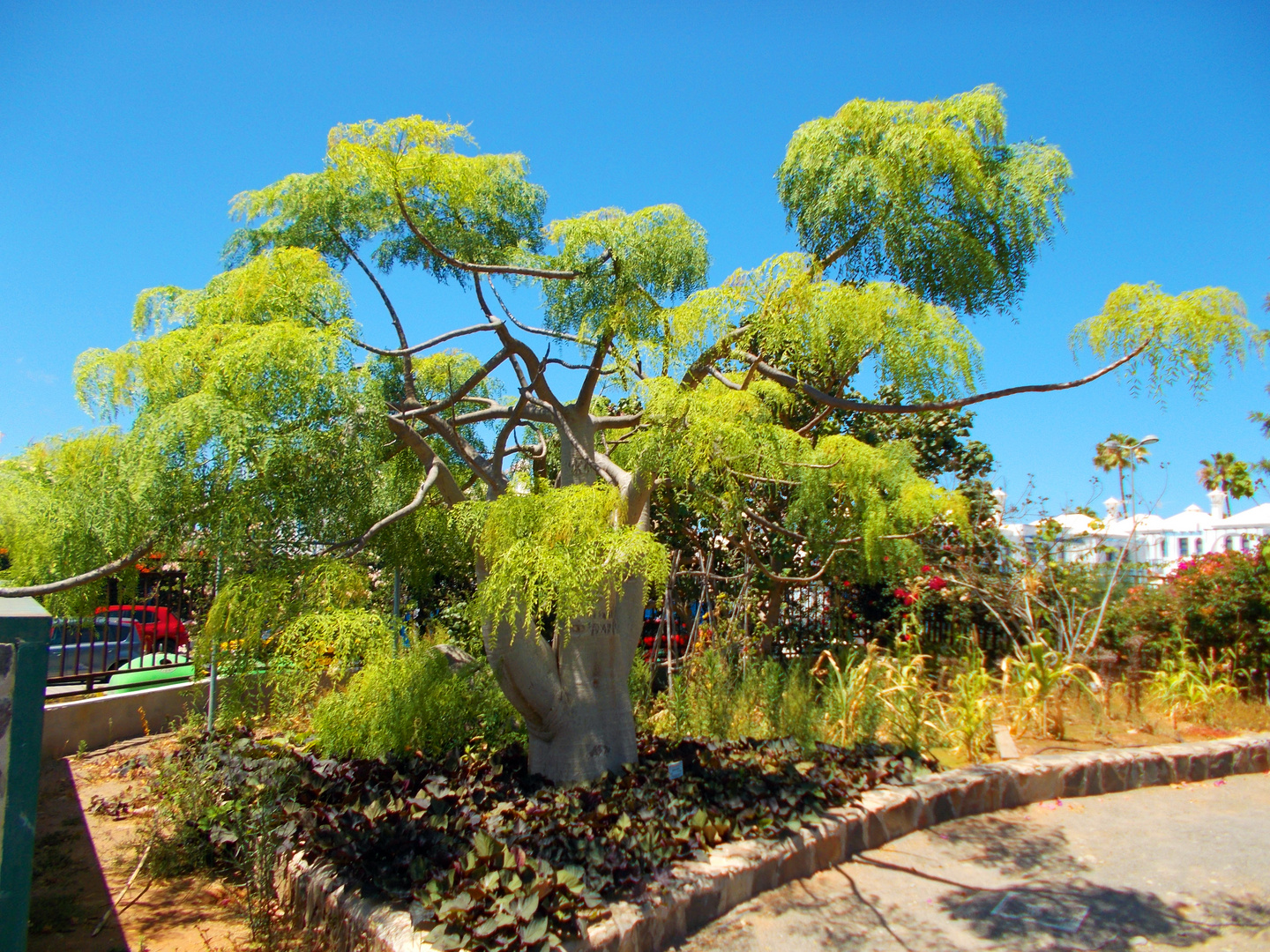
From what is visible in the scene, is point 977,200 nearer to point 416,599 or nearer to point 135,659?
point 416,599

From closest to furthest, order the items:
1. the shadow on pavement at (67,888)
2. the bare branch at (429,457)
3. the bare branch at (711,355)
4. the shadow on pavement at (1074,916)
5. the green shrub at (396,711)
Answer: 1. the shadow on pavement at (67,888)
2. the shadow on pavement at (1074,916)
3. the bare branch at (711,355)
4. the bare branch at (429,457)
5. the green shrub at (396,711)

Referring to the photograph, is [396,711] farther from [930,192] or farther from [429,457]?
[930,192]

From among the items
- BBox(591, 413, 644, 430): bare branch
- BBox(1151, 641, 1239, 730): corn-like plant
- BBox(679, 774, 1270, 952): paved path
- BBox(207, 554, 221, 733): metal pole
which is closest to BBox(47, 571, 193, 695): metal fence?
BBox(207, 554, 221, 733): metal pole

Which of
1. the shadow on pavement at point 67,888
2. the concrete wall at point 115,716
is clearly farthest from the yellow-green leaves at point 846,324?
the concrete wall at point 115,716

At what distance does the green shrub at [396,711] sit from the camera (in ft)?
16.9

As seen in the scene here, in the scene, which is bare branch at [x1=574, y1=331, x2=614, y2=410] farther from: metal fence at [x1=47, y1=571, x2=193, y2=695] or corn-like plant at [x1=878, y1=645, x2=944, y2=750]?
metal fence at [x1=47, y1=571, x2=193, y2=695]

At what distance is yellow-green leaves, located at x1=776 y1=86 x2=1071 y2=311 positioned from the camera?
3898mm

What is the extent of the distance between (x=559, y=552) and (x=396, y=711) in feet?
7.16

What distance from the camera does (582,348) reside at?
17.2 ft

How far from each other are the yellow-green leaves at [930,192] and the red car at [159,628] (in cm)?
717

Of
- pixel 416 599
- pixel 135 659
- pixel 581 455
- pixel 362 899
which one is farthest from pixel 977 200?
pixel 135 659

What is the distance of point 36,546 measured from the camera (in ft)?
12.6

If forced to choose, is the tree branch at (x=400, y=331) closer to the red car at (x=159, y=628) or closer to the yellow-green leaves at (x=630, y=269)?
the yellow-green leaves at (x=630, y=269)

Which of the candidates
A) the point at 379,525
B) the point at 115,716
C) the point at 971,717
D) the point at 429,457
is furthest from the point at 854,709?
the point at 115,716
